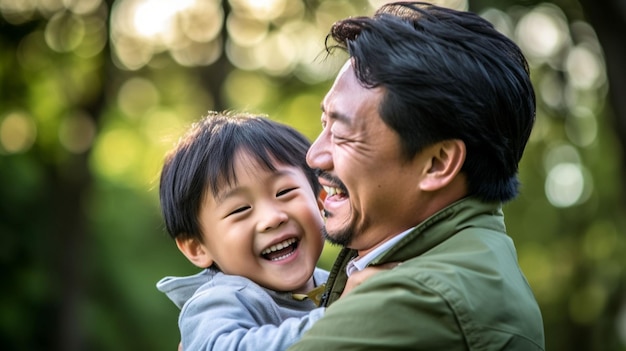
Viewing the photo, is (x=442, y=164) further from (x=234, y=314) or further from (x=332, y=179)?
→ (x=234, y=314)

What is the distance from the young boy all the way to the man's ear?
0.62 m

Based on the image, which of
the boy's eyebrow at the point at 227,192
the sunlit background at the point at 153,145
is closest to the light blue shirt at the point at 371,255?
the boy's eyebrow at the point at 227,192

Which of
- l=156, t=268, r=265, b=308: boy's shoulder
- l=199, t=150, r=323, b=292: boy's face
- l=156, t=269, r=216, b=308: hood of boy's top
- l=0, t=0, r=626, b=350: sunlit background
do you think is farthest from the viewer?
l=0, t=0, r=626, b=350: sunlit background

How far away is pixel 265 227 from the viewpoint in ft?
11.5

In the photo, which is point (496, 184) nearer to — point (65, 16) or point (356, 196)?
point (356, 196)

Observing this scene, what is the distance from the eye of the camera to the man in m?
2.79

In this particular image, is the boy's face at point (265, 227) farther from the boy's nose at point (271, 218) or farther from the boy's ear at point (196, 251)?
the boy's ear at point (196, 251)

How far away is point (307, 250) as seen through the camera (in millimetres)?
3588

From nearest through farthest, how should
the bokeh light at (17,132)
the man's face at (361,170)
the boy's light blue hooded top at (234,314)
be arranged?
→ the boy's light blue hooded top at (234,314), the man's face at (361,170), the bokeh light at (17,132)

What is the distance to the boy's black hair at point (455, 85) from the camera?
3.02 metres

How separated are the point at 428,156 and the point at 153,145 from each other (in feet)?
71.2

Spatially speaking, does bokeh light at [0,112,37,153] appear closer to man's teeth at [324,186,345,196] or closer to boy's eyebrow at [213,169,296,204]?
boy's eyebrow at [213,169,296,204]

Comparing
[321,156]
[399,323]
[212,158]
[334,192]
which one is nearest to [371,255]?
[334,192]

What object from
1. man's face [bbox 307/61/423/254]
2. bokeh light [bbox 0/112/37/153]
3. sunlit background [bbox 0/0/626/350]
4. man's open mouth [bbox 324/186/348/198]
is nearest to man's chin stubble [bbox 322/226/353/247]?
man's face [bbox 307/61/423/254]
